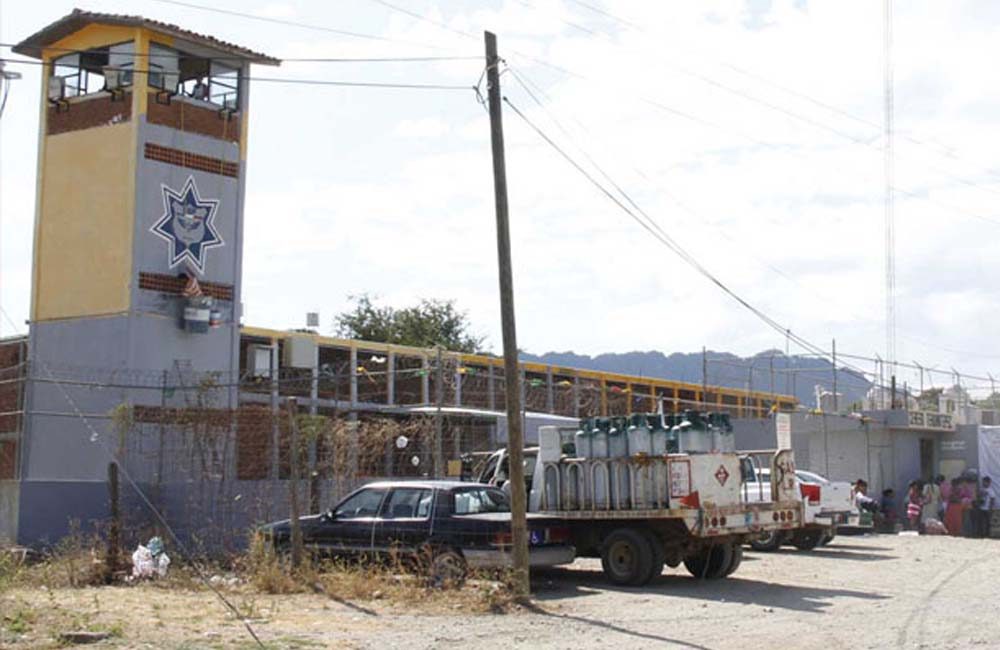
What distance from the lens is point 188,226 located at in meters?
27.5

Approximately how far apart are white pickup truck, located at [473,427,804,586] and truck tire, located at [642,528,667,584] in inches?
0.5

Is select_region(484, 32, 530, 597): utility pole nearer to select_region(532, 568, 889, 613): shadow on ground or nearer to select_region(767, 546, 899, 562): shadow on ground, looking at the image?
select_region(532, 568, 889, 613): shadow on ground

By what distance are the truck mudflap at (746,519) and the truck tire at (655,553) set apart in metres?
0.77

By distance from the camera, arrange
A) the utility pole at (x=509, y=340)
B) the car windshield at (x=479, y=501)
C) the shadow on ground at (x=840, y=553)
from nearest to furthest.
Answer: the utility pole at (x=509, y=340)
the car windshield at (x=479, y=501)
the shadow on ground at (x=840, y=553)

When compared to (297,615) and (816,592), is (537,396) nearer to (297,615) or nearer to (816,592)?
(816,592)

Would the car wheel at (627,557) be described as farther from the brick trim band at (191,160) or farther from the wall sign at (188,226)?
the brick trim band at (191,160)

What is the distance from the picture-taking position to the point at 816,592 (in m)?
17.0

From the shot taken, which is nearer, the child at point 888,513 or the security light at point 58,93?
the security light at point 58,93

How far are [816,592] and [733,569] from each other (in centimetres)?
182

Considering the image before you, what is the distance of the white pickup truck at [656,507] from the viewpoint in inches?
661

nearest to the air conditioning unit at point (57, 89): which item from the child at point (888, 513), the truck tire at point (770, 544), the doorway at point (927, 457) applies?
the truck tire at point (770, 544)

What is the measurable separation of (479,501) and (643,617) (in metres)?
3.59

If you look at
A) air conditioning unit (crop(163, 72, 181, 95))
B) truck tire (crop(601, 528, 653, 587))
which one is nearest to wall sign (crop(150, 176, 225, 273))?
air conditioning unit (crop(163, 72, 181, 95))

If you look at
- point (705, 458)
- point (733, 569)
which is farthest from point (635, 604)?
point (733, 569)
